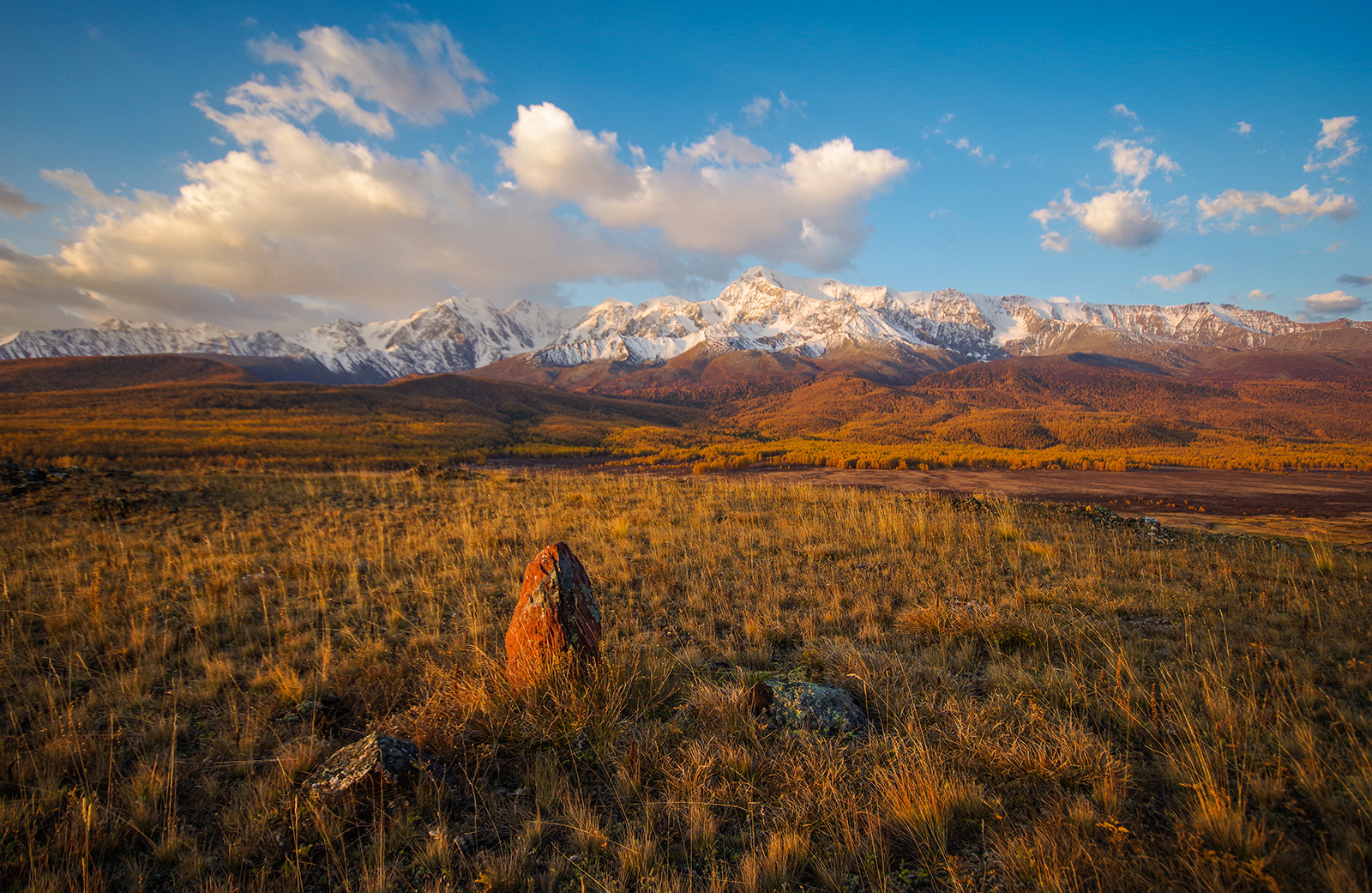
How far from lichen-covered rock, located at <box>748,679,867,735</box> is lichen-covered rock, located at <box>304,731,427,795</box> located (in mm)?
2059

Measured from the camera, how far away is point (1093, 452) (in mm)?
30516

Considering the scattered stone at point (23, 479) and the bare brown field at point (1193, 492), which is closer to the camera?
the scattered stone at point (23, 479)

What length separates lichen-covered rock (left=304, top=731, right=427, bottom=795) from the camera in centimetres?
249

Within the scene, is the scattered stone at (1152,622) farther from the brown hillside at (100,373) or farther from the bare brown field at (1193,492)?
the brown hillside at (100,373)

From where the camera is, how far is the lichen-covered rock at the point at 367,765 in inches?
98.1

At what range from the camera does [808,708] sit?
3.10m

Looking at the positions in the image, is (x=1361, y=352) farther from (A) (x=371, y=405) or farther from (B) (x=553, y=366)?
(B) (x=553, y=366)

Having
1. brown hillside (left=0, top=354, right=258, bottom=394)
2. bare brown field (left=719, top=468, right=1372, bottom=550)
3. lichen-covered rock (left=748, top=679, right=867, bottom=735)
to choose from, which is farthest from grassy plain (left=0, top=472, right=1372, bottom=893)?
brown hillside (left=0, top=354, right=258, bottom=394)

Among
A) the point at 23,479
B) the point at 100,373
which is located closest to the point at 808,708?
the point at 23,479

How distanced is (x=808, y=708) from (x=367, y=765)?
2.56m

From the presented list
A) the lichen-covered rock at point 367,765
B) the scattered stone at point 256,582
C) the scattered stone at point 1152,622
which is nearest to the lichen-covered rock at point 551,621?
the lichen-covered rock at point 367,765

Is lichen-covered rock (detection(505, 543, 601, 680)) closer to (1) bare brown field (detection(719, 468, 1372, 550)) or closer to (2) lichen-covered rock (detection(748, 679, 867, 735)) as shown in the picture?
(2) lichen-covered rock (detection(748, 679, 867, 735))

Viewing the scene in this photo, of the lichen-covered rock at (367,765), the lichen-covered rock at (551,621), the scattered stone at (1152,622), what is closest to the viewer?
the lichen-covered rock at (367,765)

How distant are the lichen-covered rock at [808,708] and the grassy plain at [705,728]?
0.54ft
